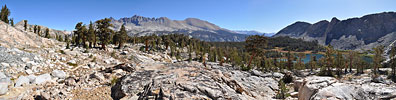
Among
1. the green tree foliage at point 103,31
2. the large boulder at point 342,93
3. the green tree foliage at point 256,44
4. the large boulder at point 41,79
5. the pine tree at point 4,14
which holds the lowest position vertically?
the large boulder at point 342,93

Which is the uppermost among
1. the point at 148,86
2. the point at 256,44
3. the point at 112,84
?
the point at 256,44

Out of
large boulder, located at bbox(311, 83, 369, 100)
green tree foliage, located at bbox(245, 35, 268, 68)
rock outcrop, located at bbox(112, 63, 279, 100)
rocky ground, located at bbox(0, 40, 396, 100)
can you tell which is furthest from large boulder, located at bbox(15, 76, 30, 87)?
green tree foliage, located at bbox(245, 35, 268, 68)

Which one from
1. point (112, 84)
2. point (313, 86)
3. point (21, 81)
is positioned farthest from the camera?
point (112, 84)

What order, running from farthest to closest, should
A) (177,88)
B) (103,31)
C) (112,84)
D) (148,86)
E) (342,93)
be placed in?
(103,31) → (112,84) → (148,86) → (342,93) → (177,88)

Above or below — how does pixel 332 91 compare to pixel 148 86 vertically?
below

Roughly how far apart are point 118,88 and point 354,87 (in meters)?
13.8

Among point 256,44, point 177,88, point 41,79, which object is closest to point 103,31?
point 41,79

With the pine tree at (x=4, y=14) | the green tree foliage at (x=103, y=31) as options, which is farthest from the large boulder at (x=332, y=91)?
the pine tree at (x=4, y=14)

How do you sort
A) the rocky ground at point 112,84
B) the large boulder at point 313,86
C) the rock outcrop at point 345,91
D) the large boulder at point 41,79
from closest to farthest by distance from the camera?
the rocky ground at point 112,84 < the rock outcrop at point 345,91 < the large boulder at point 313,86 < the large boulder at point 41,79

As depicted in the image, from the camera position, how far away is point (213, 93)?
8.59 meters

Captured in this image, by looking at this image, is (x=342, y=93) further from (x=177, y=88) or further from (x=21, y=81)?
(x=21, y=81)

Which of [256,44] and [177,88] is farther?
[256,44]

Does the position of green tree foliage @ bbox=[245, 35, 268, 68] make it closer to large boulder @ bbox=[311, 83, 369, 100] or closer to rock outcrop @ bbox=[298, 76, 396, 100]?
rock outcrop @ bbox=[298, 76, 396, 100]

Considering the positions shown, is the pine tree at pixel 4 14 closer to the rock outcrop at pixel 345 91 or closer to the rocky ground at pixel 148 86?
the rocky ground at pixel 148 86
